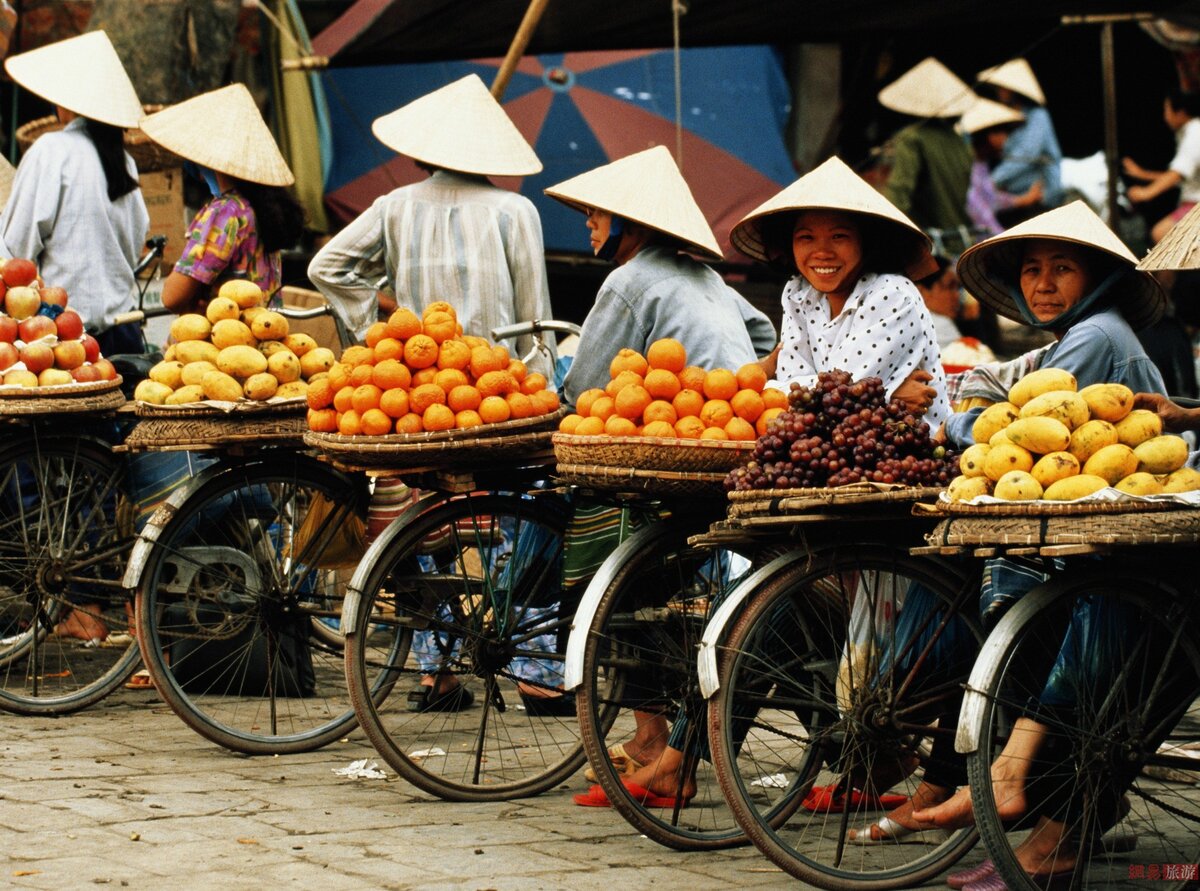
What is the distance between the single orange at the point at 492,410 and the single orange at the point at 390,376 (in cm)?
23

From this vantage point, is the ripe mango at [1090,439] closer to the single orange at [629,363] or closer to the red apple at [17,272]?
the single orange at [629,363]

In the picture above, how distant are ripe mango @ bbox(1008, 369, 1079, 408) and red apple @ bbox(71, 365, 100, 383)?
11.1ft

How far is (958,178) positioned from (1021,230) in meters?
7.56

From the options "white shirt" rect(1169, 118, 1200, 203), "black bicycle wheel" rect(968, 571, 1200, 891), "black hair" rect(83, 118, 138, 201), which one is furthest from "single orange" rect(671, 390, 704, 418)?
"white shirt" rect(1169, 118, 1200, 203)

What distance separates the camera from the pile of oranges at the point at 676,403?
461 cm

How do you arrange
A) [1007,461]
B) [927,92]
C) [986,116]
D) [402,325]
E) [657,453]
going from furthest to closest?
1. [986,116]
2. [927,92]
3. [402,325]
4. [657,453]
5. [1007,461]

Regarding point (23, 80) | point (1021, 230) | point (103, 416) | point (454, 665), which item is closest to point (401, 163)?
point (23, 80)

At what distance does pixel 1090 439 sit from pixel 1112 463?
0.08 m

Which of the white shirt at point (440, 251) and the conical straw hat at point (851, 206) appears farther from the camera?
the white shirt at point (440, 251)

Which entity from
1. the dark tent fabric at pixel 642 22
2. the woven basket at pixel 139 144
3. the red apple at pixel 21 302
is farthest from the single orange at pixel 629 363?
the dark tent fabric at pixel 642 22

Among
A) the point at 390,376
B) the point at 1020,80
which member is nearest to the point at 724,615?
the point at 390,376

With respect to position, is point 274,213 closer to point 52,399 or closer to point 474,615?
point 52,399

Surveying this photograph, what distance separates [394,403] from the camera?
5023mm

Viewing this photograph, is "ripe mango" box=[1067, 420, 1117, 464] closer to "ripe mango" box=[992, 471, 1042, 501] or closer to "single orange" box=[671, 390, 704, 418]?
"ripe mango" box=[992, 471, 1042, 501]
